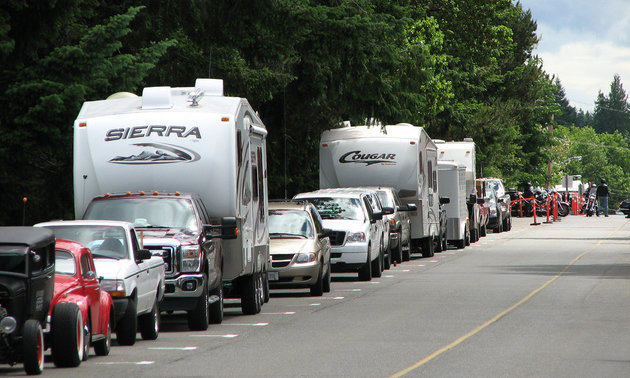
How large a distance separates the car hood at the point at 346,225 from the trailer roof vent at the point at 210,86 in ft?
27.8

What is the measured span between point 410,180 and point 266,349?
63.4 ft

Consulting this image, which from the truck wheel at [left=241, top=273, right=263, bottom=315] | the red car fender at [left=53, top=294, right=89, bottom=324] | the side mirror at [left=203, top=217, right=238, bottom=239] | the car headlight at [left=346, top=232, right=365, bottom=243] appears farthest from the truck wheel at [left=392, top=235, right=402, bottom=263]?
the red car fender at [left=53, top=294, right=89, bottom=324]

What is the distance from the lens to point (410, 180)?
3369 centimetres

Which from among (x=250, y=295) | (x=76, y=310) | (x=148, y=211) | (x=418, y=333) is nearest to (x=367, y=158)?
(x=250, y=295)

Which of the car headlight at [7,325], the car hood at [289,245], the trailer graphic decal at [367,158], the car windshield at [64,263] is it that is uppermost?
the trailer graphic decal at [367,158]

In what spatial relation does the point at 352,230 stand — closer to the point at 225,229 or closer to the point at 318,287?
the point at 318,287

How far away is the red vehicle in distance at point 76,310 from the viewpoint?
1264 centimetres

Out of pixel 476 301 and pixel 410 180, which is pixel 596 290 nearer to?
pixel 476 301

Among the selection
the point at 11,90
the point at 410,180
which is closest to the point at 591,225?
the point at 410,180

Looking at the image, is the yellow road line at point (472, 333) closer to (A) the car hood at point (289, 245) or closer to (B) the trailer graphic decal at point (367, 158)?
(A) the car hood at point (289, 245)

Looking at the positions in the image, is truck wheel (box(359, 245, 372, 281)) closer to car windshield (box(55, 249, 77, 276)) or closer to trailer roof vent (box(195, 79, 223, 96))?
trailer roof vent (box(195, 79, 223, 96))

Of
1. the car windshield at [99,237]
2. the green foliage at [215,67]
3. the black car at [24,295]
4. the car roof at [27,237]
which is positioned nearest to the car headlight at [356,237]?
the green foliage at [215,67]

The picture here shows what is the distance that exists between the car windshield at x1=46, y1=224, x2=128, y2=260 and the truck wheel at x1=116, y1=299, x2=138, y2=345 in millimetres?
758

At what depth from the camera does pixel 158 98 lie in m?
18.5
